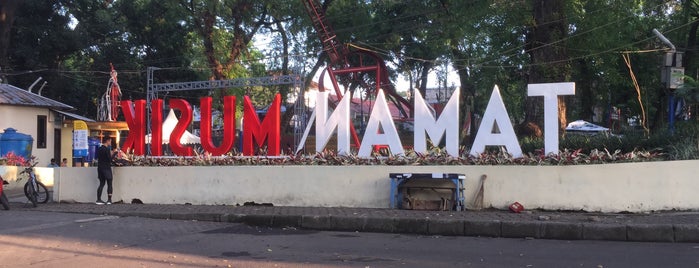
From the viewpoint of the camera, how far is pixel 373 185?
11.6 m

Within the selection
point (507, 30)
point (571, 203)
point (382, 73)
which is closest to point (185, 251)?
point (571, 203)

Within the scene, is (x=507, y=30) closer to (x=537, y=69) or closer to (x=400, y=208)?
(x=537, y=69)

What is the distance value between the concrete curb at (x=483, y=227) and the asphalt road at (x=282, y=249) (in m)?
0.25

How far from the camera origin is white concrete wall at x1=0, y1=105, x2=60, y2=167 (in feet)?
77.4

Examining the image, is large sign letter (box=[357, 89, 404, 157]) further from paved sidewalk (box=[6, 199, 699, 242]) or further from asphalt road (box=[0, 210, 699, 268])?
asphalt road (box=[0, 210, 699, 268])

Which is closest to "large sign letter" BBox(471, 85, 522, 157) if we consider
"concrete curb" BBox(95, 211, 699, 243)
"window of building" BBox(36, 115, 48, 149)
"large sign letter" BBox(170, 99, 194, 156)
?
"concrete curb" BBox(95, 211, 699, 243)

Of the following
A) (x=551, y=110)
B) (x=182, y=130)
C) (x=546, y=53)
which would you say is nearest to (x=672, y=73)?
(x=546, y=53)

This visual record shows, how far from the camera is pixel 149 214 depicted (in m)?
11.3

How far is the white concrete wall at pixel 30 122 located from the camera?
23.6 meters

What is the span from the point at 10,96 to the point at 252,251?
69.3 feet

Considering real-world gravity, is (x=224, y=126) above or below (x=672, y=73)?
below

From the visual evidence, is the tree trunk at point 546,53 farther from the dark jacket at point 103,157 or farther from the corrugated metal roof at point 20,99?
the corrugated metal roof at point 20,99

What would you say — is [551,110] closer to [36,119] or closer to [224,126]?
[224,126]

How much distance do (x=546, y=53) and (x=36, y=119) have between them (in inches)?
845
